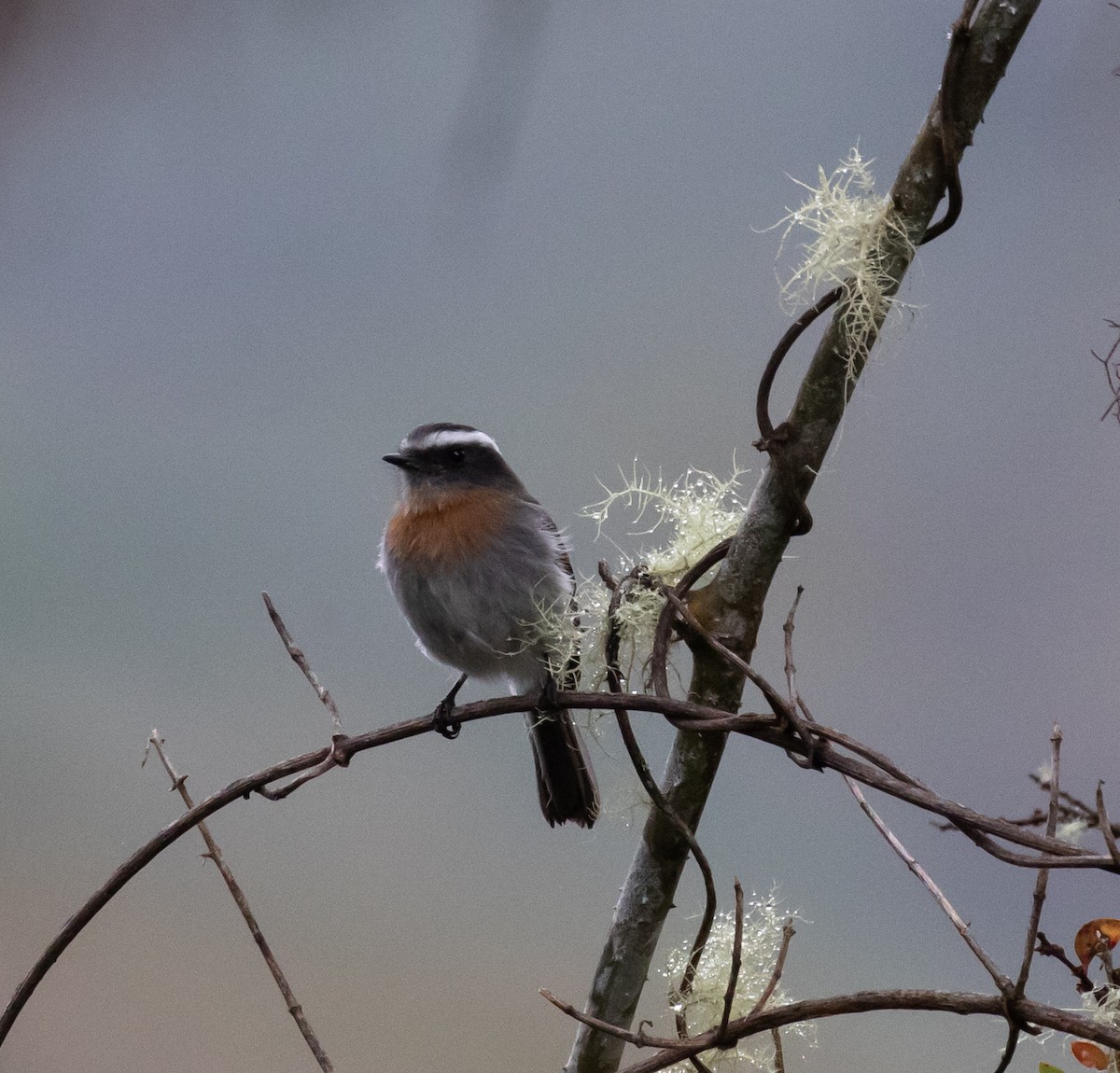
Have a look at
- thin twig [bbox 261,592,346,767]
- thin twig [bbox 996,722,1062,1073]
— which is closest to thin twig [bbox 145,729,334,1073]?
thin twig [bbox 261,592,346,767]

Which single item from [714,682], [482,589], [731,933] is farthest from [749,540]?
[482,589]

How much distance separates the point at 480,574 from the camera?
1491 millimetres

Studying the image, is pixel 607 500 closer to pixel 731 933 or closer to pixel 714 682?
pixel 714 682

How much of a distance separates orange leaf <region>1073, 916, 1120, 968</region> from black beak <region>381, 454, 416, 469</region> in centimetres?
107

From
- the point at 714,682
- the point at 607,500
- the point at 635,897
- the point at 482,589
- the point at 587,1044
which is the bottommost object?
the point at 587,1044

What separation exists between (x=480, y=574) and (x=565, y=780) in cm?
30

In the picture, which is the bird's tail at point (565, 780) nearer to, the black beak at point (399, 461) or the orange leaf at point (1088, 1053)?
the black beak at point (399, 461)

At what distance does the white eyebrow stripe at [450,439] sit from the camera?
5.31ft

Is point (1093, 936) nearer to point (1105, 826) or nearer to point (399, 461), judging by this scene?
point (1105, 826)

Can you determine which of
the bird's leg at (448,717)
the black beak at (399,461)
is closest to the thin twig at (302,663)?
the bird's leg at (448,717)

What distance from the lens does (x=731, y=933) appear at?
1.06 m

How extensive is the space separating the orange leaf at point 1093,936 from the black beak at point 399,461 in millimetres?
1072

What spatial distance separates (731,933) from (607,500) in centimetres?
43

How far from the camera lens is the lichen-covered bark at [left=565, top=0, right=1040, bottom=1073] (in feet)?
2.67
